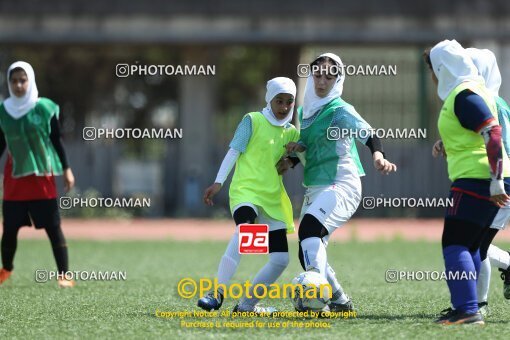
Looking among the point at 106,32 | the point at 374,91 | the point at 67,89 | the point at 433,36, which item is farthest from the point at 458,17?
the point at 67,89

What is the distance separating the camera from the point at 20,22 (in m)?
21.9

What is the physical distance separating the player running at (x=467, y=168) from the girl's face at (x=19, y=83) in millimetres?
4475

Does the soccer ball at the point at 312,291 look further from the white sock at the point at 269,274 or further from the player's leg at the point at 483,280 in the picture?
the player's leg at the point at 483,280

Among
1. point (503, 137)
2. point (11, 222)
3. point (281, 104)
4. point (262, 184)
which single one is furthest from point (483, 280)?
point (11, 222)

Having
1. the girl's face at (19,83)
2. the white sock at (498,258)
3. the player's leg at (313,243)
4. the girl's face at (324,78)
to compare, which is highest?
the girl's face at (19,83)

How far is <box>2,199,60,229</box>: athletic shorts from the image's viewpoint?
9.91 metres

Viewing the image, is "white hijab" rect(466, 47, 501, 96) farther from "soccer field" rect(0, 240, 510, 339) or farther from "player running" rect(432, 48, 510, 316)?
"soccer field" rect(0, 240, 510, 339)

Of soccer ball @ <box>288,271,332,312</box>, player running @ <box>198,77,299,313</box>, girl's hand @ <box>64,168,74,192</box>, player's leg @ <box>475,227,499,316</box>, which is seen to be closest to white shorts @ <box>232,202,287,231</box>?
player running @ <box>198,77,299,313</box>

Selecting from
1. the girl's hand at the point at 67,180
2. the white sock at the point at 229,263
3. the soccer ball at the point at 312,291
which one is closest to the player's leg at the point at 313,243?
the soccer ball at the point at 312,291

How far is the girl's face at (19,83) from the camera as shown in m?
9.77

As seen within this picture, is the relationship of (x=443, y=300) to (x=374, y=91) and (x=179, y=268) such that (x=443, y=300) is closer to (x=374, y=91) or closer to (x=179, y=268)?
(x=179, y=268)

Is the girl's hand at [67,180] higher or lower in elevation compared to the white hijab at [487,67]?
lower

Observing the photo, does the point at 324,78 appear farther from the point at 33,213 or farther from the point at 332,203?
the point at 33,213

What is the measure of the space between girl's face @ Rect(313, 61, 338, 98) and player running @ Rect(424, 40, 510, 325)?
84 centimetres
